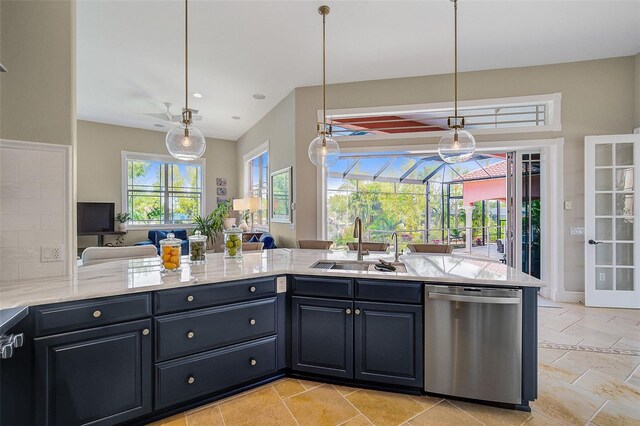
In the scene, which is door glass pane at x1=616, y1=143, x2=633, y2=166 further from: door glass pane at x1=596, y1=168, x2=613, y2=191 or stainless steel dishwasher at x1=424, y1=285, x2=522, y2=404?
stainless steel dishwasher at x1=424, y1=285, x2=522, y2=404

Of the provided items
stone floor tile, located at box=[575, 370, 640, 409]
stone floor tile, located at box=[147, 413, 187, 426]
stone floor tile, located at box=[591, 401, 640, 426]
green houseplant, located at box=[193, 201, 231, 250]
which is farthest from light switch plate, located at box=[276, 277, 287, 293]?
green houseplant, located at box=[193, 201, 231, 250]

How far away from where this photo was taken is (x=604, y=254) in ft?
13.3

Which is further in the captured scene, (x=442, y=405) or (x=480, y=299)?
(x=442, y=405)

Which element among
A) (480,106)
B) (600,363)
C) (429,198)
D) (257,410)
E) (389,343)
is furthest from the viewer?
(429,198)

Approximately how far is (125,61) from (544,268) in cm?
664

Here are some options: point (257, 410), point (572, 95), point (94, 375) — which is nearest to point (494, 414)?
point (257, 410)

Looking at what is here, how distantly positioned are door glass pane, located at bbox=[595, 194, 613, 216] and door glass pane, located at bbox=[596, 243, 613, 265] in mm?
435

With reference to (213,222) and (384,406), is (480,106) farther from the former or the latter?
(213,222)

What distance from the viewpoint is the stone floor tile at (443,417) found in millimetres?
1847

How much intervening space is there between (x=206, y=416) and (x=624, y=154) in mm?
5648

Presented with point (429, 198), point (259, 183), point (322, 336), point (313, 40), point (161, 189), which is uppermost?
point (313, 40)

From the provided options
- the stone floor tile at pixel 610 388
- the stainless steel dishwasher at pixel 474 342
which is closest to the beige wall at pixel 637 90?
the stone floor tile at pixel 610 388

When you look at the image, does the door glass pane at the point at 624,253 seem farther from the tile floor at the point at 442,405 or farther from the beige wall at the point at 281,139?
the beige wall at the point at 281,139

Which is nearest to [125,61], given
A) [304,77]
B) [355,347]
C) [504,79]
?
[304,77]
